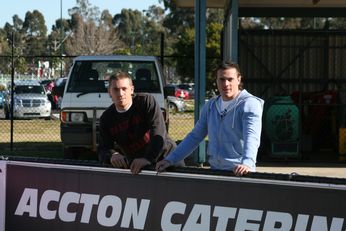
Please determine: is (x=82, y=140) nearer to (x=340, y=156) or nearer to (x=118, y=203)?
(x=340, y=156)

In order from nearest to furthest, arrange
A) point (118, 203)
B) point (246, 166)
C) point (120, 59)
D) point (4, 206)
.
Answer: point (246, 166)
point (118, 203)
point (4, 206)
point (120, 59)

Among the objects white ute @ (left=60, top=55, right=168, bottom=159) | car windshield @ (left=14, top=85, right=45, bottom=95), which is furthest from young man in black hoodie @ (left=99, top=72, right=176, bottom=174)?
car windshield @ (left=14, top=85, right=45, bottom=95)

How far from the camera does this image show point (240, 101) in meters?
4.73

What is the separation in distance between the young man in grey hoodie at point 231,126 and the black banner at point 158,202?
19cm

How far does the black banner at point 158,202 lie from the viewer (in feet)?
13.9

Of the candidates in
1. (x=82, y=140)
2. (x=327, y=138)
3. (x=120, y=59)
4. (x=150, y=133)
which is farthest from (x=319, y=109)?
(x=150, y=133)

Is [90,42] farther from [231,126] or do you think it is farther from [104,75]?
[231,126]

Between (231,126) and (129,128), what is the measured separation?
911mm

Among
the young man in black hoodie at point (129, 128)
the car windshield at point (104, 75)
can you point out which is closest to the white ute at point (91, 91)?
the car windshield at point (104, 75)

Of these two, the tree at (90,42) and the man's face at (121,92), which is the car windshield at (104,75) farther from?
the tree at (90,42)

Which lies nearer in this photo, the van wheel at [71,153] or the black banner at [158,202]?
the black banner at [158,202]

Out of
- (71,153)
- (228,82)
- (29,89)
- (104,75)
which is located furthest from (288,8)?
(29,89)

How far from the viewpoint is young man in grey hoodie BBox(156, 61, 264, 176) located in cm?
457

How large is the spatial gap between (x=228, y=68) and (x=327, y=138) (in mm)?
11036
